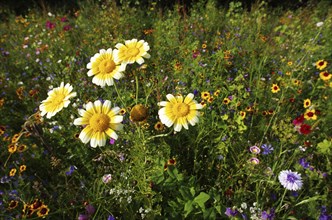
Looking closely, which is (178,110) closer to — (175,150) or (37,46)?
(175,150)

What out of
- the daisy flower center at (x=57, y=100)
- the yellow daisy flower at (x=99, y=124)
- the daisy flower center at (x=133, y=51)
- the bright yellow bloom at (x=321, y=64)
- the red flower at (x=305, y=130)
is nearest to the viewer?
the yellow daisy flower at (x=99, y=124)

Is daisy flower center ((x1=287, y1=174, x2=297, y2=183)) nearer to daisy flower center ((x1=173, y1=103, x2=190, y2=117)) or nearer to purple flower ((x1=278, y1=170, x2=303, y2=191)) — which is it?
purple flower ((x1=278, y1=170, x2=303, y2=191))

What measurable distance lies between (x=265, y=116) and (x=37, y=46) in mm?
3113

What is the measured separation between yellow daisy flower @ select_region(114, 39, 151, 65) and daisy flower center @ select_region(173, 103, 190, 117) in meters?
0.31

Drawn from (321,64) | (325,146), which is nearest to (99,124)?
(325,146)

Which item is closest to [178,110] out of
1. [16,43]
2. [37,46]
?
[37,46]

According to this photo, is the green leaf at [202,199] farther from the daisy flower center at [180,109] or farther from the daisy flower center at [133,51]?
the daisy flower center at [133,51]

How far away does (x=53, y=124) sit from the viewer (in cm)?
229

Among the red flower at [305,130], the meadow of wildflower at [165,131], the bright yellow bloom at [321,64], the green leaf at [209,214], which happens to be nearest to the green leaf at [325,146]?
the meadow of wildflower at [165,131]

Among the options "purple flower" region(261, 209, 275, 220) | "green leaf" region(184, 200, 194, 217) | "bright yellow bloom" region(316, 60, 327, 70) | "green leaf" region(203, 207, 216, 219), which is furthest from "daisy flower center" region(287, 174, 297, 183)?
"bright yellow bloom" region(316, 60, 327, 70)

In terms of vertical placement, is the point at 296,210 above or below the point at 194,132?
below

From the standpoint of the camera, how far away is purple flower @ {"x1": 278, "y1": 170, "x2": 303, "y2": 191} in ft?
4.74

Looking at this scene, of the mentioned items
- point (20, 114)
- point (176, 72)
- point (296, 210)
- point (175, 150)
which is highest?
point (176, 72)

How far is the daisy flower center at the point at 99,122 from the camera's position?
112 cm
